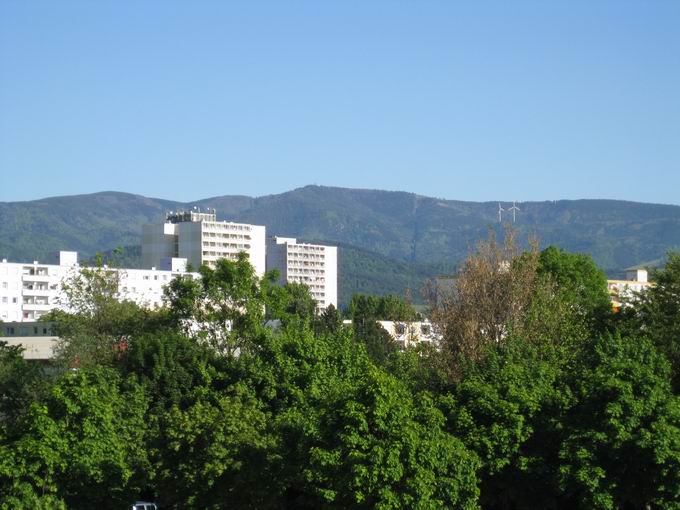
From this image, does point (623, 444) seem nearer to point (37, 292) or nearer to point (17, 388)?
point (17, 388)

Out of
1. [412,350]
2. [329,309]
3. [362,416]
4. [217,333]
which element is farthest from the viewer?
[329,309]

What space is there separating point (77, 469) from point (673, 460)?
16.9m

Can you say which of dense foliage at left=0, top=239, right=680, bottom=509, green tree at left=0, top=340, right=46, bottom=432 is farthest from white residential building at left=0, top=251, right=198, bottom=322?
dense foliage at left=0, top=239, right=680, bottom=509

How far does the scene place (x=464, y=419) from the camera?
115 feet

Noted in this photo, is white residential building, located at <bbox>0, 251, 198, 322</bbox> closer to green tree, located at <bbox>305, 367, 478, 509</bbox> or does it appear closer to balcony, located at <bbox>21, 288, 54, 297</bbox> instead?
balcony, located at <bbox>21, 288, 54, 297</bbox>

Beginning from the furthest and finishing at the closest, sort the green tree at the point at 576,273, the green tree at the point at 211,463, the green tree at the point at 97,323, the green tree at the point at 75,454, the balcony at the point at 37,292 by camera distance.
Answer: the balcony at the point at 37,292 < the green tree at the point at 576,273 < the green tree at the point at 97,323 < the green tree at the point at 75,454 < the green tree at the point at 211,463

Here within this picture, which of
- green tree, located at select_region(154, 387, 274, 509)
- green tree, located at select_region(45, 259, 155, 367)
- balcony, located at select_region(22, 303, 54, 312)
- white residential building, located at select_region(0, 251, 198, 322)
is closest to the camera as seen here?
green tree, located at select_region(154, 387, 274, 509)

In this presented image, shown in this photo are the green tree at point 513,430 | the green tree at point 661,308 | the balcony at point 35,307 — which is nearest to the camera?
the green tree at point 513,430

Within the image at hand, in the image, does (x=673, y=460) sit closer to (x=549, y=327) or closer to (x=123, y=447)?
(x=123, y=447)

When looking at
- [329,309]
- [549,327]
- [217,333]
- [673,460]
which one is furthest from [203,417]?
[329,309]

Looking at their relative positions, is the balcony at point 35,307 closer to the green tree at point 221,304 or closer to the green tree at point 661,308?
the green tree at point 221,304

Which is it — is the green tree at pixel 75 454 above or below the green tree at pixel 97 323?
below

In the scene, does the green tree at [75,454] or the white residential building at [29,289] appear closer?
the green tree at [75,454]

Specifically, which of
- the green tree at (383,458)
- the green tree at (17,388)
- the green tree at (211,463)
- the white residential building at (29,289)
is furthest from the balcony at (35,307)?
the green tree at (383,458)
